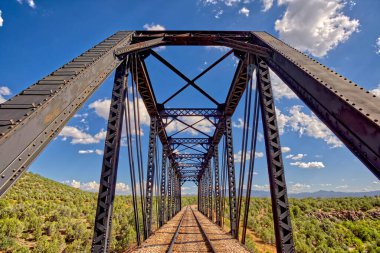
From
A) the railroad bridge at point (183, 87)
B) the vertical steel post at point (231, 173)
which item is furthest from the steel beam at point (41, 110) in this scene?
the vertical steel post at point (231, 173)

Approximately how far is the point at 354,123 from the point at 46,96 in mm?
4944

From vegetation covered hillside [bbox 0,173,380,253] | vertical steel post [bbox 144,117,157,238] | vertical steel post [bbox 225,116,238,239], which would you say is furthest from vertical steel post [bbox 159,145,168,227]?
vertical steel post [bbox 225,116,238,239]

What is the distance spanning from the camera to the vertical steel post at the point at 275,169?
5.39 meters

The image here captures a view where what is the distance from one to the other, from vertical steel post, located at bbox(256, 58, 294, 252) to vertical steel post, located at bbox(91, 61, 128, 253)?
440 centimetres

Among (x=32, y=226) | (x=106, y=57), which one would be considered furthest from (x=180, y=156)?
(x=106, y=57)

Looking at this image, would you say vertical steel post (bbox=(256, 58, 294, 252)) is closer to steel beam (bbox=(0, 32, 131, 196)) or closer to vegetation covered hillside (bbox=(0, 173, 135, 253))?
steel beam (bbox=(0, 32, 131, 196))

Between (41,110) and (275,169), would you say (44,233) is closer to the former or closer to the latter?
(41,110)

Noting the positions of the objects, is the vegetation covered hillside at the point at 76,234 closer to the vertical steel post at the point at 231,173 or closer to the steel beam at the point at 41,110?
the vertical steel post at the point at 231,173

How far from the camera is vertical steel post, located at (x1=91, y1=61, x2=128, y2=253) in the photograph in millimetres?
5723

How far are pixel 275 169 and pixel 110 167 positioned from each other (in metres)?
4.68

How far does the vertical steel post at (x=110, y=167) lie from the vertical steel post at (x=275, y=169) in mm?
4396

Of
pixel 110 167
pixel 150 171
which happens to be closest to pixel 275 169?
pixel 110 167

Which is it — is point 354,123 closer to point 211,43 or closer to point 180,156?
point 211,43

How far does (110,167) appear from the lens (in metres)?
6.40
